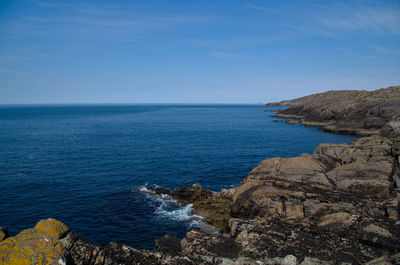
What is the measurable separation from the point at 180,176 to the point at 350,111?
86.5 metres

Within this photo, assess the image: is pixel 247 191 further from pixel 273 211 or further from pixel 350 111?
pixel 350 111

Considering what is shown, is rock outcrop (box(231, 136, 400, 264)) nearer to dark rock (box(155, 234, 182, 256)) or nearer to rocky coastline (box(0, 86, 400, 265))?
rocky coastline (box(0, 86, 400, 265))

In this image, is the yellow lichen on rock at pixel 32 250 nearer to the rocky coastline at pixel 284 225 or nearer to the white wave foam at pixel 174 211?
the rocky coastline at pixel 284 225

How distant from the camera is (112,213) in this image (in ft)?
91.7

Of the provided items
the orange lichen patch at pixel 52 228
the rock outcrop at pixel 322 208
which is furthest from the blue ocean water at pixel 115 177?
the orange lichen patch at pixel 52 228

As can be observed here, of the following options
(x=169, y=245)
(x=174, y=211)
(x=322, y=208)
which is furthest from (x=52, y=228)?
(x=174, y=211)

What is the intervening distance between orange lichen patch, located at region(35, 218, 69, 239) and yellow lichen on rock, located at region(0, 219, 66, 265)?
38cm

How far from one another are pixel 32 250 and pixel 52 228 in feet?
5.36

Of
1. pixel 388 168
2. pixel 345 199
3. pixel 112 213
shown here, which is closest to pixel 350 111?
pixel 388 168

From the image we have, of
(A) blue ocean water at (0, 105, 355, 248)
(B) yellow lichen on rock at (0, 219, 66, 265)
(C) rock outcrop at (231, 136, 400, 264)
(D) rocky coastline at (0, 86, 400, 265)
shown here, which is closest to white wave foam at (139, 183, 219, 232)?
(A) blue ocean water at (0, 105, 355, 248)

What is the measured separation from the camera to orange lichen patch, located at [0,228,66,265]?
9.07m

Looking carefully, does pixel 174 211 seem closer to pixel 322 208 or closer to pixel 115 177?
pixel 115 177

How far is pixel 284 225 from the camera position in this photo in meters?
17.3

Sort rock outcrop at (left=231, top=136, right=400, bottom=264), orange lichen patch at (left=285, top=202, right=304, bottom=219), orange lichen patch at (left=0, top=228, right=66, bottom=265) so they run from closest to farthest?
orange lichen patch at (left=0, top=228, right=66, bottom=265) → rock outcrop at (left=231, top=136, right=400, bottom=264) → orange lichen patch at (left=285, top=202, right=304, bottom=219)
